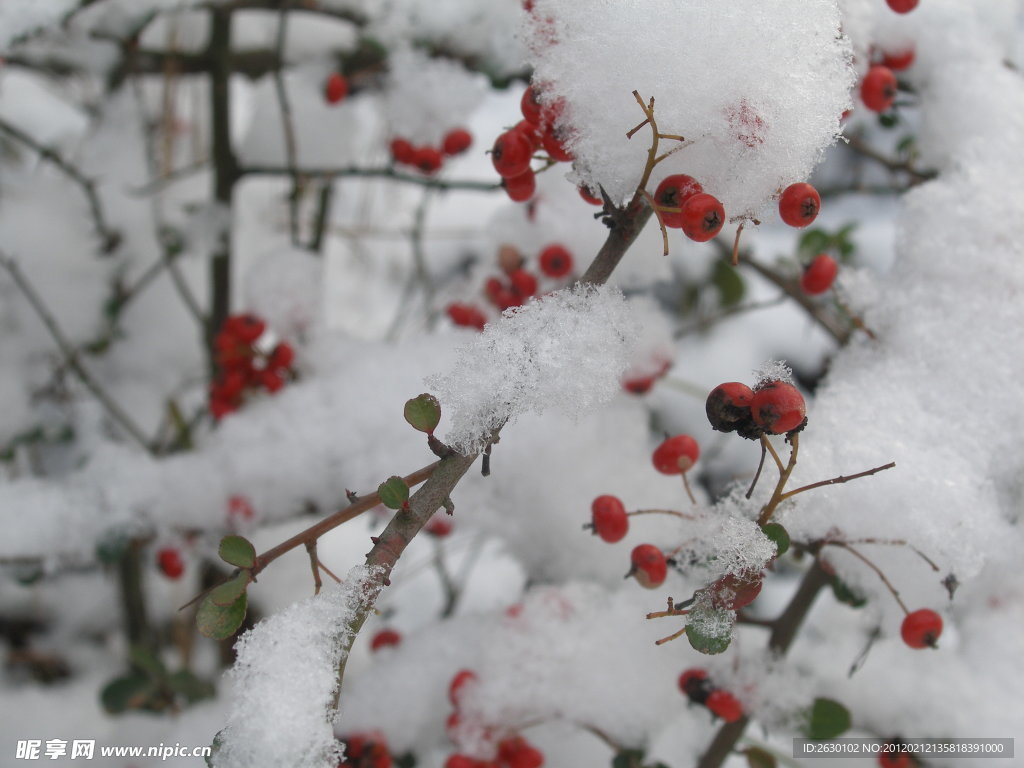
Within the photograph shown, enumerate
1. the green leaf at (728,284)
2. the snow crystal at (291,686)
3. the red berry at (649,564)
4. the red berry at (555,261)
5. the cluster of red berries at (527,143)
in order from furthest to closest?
1. the green leaf at (728,284)
2. the red berry at (555,261)
3. the red berry at (649,564)
4. the cluster of red berries at (527,143)
5. the snow crystal at (291,686)

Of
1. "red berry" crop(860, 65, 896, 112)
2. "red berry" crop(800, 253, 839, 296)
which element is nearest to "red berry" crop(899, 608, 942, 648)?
"red berry" crop(800, 253, 839, 296)

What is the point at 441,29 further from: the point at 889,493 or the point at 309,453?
the point at 889,493

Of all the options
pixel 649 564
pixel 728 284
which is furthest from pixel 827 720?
pixel 728 284

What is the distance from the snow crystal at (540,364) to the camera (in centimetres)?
56

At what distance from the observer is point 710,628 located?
21.8 inches

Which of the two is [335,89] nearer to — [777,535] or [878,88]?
[878,88]

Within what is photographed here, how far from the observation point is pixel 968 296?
0.91m

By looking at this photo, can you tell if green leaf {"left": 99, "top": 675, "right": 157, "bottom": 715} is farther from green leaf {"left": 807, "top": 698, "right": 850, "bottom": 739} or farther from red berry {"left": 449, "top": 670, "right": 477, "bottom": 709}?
green leaf {"left": 807, "top": 698, "right": 850, "bottom": 739}

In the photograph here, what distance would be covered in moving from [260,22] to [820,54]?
164 cm

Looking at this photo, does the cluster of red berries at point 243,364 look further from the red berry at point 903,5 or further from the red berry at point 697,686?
the red berry at point 903,5

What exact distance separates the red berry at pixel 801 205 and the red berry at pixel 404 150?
2.67 ft

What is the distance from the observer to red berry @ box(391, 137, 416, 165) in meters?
1.29

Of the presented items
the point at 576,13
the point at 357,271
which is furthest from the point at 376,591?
the point at 357,271

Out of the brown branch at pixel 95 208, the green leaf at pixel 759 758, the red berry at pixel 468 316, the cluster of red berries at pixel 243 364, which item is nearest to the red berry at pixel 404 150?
the red berry at pixel 468 316
